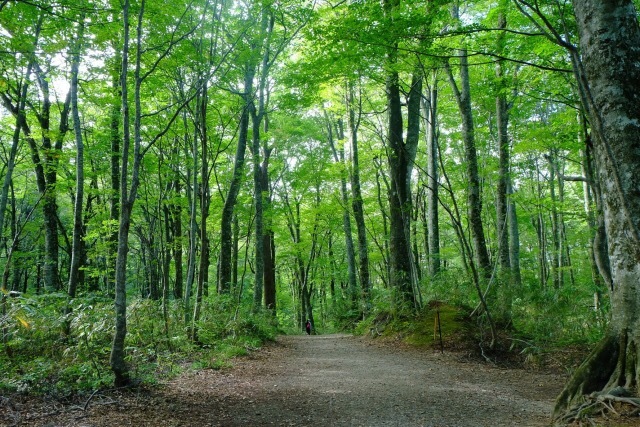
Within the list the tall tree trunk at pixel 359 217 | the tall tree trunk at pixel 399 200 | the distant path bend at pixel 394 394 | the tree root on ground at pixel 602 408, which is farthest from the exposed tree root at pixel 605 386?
the tall tree trunk at pixel 359 217

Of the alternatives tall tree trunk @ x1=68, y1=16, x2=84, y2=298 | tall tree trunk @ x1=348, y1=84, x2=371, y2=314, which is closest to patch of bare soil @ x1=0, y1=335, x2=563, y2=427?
tall tree trunk @ x1=68, y1=16, x2=84, y2=298

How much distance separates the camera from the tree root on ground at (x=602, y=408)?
3270 millimetres

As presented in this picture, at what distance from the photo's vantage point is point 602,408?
11.2 feet

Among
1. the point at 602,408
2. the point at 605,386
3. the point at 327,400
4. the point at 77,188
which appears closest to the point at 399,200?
the point at 327,400

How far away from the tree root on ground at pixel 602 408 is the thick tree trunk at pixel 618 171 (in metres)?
0.15

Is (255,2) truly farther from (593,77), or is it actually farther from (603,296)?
(603,296)

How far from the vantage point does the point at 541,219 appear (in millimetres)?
22016

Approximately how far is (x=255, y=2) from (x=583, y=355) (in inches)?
383

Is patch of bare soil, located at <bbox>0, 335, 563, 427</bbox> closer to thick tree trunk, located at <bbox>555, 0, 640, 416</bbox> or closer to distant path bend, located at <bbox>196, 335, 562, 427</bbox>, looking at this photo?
distant path bend, located at <bbox>196, 335, 562, 427</bbox>

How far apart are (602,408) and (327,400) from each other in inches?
124

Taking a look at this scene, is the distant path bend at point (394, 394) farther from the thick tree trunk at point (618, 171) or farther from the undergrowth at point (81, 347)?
the undergrowth at point (81, 347)

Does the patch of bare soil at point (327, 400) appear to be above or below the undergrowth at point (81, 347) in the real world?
below

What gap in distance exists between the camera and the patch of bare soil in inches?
164

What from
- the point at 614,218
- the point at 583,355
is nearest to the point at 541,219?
the point at 583,355
